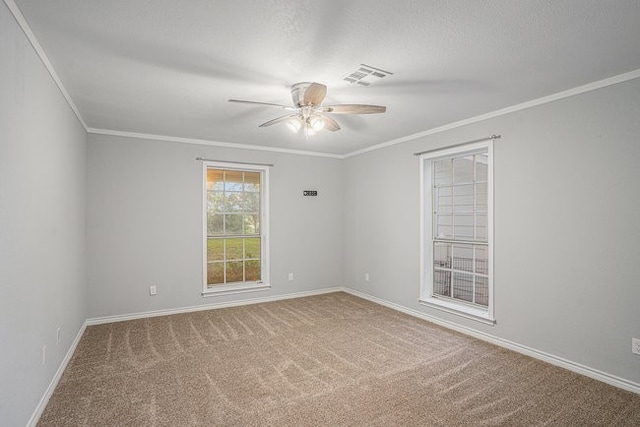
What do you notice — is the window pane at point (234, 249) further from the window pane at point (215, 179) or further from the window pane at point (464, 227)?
the window pane at point (464, 227)

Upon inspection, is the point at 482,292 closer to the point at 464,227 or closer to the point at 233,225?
the point at 464,227

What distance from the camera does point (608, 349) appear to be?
2744 millimetres

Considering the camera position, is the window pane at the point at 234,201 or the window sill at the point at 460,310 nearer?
the window sill at the point at 460,310

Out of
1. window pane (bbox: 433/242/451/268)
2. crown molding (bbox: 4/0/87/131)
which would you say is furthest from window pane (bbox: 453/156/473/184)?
crown molding (bbox: 4/0/87/131)

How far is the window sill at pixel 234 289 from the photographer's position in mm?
4910

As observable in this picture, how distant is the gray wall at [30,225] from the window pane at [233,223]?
2.18 meters

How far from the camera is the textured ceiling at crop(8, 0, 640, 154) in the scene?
1.81m

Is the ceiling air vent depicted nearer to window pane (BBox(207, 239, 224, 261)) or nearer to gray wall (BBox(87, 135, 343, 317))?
gray wall (BBox(87, 135, 343, 317))

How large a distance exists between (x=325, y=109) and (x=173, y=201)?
3026mm

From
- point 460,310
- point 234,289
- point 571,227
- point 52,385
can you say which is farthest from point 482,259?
point 52,385

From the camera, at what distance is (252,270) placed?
544 cm

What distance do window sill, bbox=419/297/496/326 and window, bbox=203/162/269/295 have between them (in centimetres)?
255

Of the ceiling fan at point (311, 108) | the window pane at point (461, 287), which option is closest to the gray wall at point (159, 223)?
the ceiling fan at point (311, 108)

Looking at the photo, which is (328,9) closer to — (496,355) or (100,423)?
(100,423)
